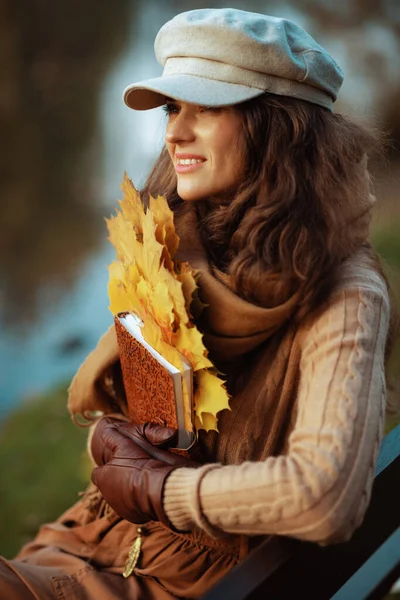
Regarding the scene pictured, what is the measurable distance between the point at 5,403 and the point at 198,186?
9.41 ft

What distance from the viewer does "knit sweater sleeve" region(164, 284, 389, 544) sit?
0.98 metres

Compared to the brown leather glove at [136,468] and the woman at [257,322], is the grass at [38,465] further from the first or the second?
the brown leather glove at [136,468]

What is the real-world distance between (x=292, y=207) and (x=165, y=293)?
0.25m

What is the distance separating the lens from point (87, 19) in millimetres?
4871

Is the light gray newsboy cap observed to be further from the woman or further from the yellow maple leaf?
the yellow maple leaf

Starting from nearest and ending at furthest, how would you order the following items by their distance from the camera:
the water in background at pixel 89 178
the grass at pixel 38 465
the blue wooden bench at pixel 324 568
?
the blue wooden bench at pixel 324 568 → the grass at pixel 38 465 → the water in background at pixel 89 178

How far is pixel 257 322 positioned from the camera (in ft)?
3.67

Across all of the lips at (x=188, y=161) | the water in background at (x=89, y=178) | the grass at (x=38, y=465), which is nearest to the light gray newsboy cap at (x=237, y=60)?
the lips at (x=188, y=161)

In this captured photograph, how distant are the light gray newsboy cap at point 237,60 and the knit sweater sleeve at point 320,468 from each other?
14.4 inches

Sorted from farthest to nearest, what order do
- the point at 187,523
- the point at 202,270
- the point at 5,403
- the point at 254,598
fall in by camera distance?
the point at 5,403 → the point at 202,270 → the point at 187,523 → the point at 254,598

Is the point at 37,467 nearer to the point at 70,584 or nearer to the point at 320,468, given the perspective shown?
the point at 70,584

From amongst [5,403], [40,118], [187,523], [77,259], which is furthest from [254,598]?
[40,118]

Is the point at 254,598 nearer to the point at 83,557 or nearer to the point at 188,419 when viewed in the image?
the point at 188,419

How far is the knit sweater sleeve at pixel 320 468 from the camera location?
980 mm
